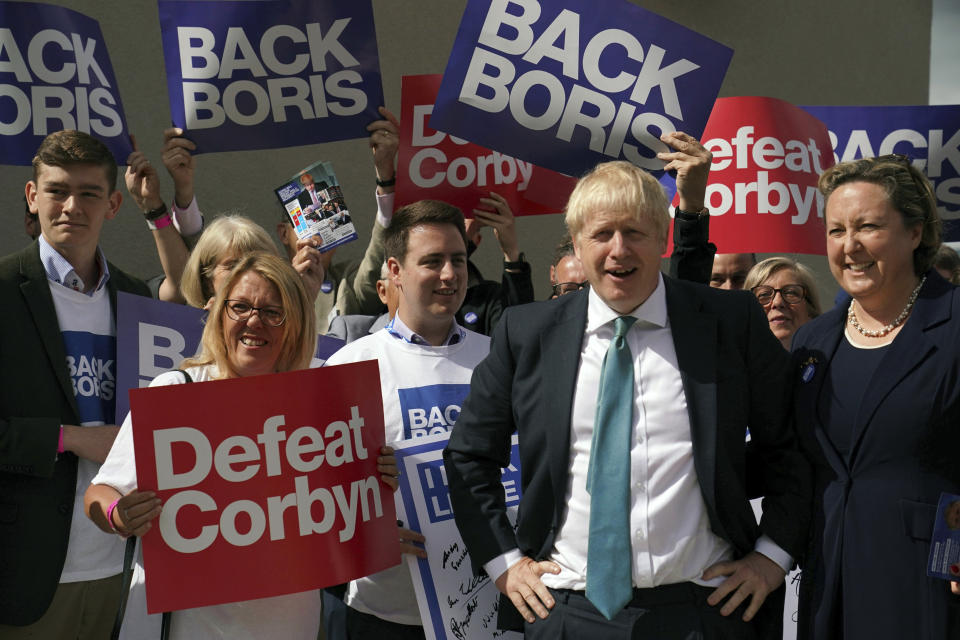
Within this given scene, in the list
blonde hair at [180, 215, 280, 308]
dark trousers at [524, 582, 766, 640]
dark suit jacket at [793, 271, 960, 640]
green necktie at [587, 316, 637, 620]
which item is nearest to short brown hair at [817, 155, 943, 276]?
dark suit jacket at [793, 271, 960, 640]

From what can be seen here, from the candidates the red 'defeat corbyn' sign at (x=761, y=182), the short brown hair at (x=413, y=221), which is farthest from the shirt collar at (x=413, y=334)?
the red 'defeat corbyn' sign at (x=761, y=182)

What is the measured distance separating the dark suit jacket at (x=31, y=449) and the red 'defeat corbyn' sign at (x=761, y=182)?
3105 millimetres

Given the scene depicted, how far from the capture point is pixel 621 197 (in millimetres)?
2742

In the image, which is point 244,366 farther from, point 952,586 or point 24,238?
point 24,238

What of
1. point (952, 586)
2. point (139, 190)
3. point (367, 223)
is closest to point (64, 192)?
point (139, 190)

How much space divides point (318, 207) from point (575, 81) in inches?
50.1

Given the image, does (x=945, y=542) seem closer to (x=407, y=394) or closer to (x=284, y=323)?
(x=407, y=394)

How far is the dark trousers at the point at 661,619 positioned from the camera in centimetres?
263

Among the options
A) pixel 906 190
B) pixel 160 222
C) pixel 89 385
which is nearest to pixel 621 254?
pixel 906 190

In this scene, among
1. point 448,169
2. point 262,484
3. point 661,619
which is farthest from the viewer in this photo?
point 448,169

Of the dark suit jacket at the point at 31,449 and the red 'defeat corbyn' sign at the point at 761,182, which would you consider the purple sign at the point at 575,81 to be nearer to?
the red 'defeat corbyn' sign at the point at 761,182

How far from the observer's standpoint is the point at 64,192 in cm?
385

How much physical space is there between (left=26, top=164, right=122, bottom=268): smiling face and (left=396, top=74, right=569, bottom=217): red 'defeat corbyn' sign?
1300 millimetres
